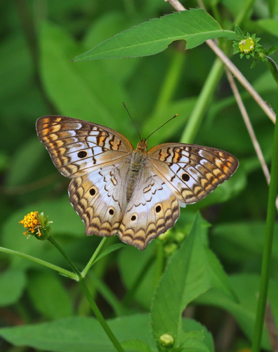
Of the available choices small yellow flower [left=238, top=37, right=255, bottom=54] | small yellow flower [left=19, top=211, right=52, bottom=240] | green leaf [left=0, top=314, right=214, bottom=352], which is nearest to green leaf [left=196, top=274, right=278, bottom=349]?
green leaf [left=0, top=314, right=214, bottom=352]

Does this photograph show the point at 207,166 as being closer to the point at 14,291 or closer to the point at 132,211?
the point at 132,211

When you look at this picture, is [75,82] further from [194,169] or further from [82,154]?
[194,169]

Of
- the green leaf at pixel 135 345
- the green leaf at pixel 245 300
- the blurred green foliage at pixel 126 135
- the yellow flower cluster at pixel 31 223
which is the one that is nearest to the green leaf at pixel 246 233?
the blurred green foliage at pixel 126 135

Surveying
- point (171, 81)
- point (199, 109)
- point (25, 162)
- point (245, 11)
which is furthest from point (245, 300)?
point (25, 162)

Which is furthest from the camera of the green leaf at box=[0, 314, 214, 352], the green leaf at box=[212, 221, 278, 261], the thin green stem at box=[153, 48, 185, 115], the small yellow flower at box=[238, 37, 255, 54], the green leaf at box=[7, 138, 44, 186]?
the green leaf at box=[7, 138, 44, 186]

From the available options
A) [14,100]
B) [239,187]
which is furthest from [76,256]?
[14,100]

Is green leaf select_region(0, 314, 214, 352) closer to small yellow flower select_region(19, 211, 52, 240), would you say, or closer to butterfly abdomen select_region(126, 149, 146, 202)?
small yellow flower select_region(19, 211, 52, 240)

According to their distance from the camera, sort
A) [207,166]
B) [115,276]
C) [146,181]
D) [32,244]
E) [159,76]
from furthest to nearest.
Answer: [159,76] < [115,276] < [32,244] < [146,181] < [207,166]
